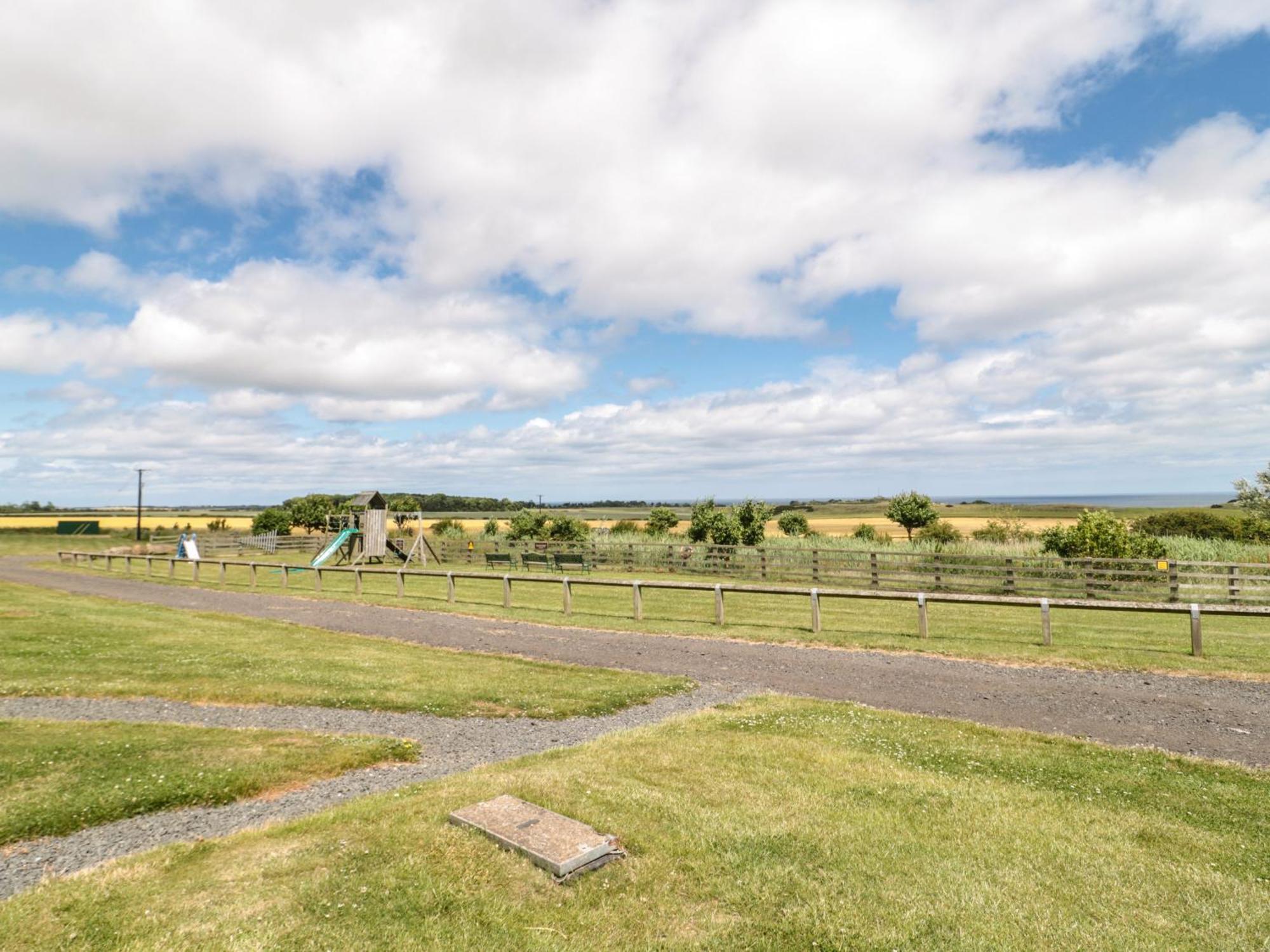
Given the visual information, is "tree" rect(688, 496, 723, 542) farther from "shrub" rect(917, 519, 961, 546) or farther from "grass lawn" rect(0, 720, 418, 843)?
"grass lawn" rect(0, 720, 418, 843)

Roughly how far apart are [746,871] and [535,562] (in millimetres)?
35622

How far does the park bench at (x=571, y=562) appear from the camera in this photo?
33188 millimetres

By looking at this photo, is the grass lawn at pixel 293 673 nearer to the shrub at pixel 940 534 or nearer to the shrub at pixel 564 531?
the shrub at pixel 564 531

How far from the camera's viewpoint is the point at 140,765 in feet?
23.0

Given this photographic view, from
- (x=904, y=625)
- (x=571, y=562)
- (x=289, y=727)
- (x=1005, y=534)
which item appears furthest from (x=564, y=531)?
(x=289, y=727)

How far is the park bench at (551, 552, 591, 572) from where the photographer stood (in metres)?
33.2

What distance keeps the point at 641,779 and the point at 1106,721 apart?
634 cm

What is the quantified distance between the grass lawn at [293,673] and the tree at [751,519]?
2849 centimetres

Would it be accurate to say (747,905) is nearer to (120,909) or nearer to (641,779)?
(641,779)

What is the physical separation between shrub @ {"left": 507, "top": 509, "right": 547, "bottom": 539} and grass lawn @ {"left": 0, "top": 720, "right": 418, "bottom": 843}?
137 ft

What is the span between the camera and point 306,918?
3.92 metres

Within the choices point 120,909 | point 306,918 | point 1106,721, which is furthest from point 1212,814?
point 120,909

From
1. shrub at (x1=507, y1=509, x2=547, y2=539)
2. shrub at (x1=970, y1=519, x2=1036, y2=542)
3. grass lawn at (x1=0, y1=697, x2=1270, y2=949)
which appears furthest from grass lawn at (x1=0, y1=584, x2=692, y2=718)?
shrub at (x1=970, y1=519, x2=1036, y2=542)

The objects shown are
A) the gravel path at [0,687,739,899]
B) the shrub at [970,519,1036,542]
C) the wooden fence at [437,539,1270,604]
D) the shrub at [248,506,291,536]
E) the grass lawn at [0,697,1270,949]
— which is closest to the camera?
the grass lawn at [0,697,1270,949]
